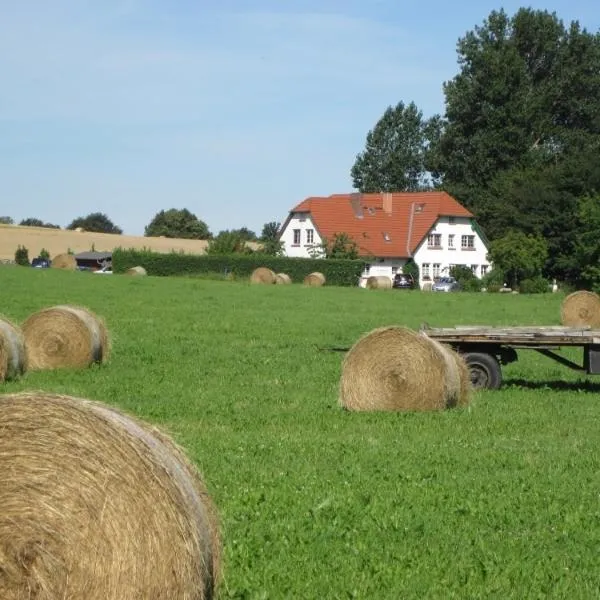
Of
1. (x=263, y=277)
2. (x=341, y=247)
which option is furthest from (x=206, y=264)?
(x=341, y=247)

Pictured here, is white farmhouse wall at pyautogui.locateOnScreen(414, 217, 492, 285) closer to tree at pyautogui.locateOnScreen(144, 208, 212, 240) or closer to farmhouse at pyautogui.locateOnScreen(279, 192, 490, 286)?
farmhouse at pyautogui.locateOnScreen(279, 192, 490, 286)

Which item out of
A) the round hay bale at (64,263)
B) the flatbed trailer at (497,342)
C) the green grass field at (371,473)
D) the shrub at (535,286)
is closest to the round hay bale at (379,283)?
the shrub at (535,286)

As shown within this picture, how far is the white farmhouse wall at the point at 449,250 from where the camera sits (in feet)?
343

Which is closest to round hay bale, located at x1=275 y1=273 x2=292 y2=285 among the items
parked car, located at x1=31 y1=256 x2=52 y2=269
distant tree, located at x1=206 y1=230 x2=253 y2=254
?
distant tree, located at x1=206 y1=230 x2=253 y2=254

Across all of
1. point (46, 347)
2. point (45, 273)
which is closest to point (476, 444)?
point (46, 347)

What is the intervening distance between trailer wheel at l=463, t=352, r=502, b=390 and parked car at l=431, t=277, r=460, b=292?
68033 mm

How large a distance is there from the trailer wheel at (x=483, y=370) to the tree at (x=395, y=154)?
10194cm

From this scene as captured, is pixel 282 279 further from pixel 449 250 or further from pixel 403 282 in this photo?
pixel 449 250

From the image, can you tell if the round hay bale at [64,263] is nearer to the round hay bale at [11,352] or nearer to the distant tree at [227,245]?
the distant tree at [227,245]

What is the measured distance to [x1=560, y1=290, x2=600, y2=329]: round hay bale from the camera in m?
42.0

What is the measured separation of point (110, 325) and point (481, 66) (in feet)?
251

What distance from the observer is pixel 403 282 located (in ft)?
299

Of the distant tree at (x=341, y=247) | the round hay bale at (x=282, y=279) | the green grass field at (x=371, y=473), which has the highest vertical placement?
the distant tree at (x=341, y=247)

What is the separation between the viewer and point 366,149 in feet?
409
